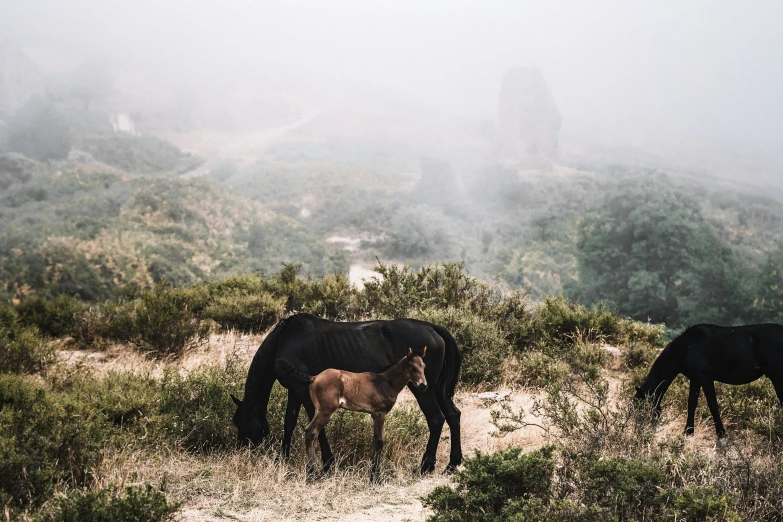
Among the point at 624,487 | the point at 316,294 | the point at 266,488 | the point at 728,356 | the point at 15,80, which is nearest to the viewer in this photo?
the point at 624,487

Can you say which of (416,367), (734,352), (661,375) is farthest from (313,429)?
(734,352)

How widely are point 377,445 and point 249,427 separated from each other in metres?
1.30

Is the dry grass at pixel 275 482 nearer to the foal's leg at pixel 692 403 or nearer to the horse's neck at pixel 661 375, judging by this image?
the foal's leg at pixel 692 403

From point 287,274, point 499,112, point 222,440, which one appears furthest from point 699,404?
point 499,112

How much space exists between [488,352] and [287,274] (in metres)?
6.70

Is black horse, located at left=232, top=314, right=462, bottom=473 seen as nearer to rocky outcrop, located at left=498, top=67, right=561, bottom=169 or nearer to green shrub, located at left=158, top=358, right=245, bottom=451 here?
green shrub, located at left=158, top=358, right=245, bottom=451

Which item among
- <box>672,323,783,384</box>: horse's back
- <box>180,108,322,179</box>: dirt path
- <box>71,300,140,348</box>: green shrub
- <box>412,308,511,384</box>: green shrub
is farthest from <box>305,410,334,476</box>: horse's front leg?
<box>180,108,322,179</box>: dirt path

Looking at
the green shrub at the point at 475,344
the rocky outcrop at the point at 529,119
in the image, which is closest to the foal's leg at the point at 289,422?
the green shrub at the point at 475,344

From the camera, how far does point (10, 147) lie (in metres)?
61.5

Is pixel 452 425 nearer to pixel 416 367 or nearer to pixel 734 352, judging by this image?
pixel 416 367

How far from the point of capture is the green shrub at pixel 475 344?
10234mm

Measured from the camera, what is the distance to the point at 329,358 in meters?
6.09

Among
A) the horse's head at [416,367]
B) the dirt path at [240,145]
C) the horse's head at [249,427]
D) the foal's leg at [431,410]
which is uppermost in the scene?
the horse's head at [416,367]

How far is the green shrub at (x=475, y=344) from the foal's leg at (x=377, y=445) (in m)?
4.27
